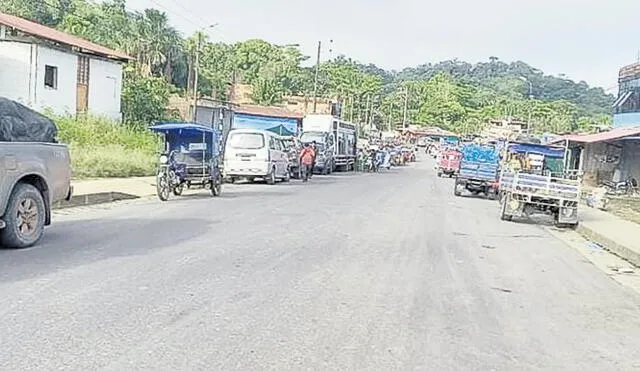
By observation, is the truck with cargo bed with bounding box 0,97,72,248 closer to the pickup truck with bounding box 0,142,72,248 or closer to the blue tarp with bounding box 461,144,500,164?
the pickup truck with bounding box 0,142,72,248

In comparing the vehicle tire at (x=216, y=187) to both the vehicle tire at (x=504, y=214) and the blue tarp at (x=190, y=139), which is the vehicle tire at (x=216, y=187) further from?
the vehicle tire at (x=504, y=214)

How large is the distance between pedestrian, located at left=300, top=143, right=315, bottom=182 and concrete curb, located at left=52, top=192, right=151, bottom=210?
14.2 m

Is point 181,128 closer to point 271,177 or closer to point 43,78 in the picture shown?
point 271,177

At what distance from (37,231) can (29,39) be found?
89.2ft

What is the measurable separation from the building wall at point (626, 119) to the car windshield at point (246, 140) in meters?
20.4

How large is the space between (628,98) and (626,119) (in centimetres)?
108

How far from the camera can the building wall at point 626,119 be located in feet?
129

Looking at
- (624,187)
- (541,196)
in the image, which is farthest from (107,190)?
(624,187)

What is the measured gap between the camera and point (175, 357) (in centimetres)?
575

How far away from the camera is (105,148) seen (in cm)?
2797

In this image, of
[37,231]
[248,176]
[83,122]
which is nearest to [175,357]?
[37,231]

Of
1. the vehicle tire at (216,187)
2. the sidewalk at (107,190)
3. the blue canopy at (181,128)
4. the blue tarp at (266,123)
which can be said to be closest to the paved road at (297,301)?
the sidewalk at (107,190)

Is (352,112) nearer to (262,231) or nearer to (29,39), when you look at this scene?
(29,39)

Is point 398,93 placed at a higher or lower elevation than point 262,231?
higher
